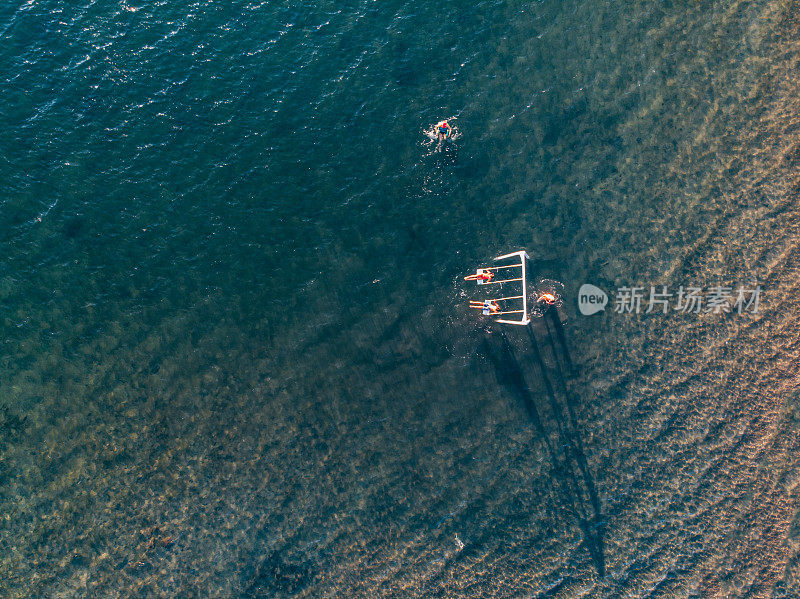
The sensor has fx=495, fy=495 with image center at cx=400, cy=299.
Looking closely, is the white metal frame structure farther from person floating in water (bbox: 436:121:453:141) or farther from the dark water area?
person floating in water (bbox: 436:121:453:141)

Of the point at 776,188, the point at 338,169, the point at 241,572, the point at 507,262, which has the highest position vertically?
the point at 338,169

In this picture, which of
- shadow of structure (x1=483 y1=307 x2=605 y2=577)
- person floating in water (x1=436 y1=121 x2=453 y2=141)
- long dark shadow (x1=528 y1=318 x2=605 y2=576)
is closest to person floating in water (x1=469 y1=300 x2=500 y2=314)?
shadow of structure (x1=483 y1=307 x2=605 y2=577)

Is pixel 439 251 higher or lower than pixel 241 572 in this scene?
higher

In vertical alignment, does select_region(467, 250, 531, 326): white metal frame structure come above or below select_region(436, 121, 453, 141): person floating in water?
below

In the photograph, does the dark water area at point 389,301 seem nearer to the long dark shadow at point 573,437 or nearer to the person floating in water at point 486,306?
the long dark shadow at point 573,437

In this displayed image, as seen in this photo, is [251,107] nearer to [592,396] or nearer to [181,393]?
[181,393]

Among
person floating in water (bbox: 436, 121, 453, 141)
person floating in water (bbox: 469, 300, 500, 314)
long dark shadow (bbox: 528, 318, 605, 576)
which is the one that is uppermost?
person floating in water (bbox: 436, 121, 453, 141)

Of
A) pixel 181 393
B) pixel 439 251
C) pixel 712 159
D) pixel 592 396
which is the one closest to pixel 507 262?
pixel 439 251
